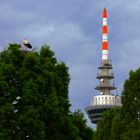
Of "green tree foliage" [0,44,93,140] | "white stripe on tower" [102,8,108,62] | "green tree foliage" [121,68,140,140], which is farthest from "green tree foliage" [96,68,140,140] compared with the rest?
"white stripe on tower" [102,8,108,62]

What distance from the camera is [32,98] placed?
31391 mm

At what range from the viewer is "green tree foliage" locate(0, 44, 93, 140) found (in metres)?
31.2

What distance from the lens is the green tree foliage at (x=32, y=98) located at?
31.2 meters

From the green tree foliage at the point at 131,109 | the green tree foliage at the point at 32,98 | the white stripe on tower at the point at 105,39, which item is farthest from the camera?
the white stripe on tower at the point at 105,39

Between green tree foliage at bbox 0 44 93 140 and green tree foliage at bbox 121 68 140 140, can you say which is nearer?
green tree foliage at bbox 0 44 93 140

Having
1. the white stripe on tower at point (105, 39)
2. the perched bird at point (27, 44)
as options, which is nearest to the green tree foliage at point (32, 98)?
the perched bird at point (27, 44)

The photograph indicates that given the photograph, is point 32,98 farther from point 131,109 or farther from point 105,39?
point 105,39

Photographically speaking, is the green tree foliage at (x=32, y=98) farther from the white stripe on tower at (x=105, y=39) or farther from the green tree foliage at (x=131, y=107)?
the white stripe on tower at (x=105, y=39)

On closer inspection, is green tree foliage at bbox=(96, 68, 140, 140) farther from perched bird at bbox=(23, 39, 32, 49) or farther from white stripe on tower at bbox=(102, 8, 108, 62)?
white stripe on tower at bbox=(102, 8, 108, 62)

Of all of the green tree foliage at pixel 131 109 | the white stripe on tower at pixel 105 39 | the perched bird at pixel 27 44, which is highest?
the white stripe on tower at pixel 105 39

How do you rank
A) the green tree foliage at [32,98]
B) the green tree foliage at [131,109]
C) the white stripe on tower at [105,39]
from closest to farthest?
the green tree foliage at [32,98]
the green tree foliage at [131,109]
the white stripe on tower at [105,39]

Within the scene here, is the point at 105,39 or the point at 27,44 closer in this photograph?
the point at 27,44

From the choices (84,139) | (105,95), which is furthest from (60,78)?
(105,95)

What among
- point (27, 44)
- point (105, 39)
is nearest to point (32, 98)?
point (27, 44)
